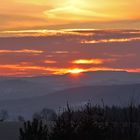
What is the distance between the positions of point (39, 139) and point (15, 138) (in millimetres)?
11159

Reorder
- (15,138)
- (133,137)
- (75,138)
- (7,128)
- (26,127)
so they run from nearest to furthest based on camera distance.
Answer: (75,138)
(26,127)
(133,137)
(15,138)
(7,128)

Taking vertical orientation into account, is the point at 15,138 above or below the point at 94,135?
below

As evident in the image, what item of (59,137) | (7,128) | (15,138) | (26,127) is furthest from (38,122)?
(7,128)

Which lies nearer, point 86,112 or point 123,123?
point 86,112

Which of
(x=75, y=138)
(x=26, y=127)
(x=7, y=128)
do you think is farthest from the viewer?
(x=7, y=128)

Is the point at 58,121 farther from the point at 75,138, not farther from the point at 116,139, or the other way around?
the point at 116,139

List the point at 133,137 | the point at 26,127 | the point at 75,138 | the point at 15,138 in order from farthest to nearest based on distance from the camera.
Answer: the point at 15,138 → the point at 133,137 → the point at 26,127 → the point at 75,138

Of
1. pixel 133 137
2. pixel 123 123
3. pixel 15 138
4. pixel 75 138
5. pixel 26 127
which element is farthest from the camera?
pixel 15 138

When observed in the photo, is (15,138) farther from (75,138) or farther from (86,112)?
(75,138)

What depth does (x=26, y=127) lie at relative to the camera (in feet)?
80.6

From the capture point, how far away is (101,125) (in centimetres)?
2375

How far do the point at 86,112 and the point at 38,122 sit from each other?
76.9 inches

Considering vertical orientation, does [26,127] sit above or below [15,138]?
above

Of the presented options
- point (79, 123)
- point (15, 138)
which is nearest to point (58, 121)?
point (79, 123)
